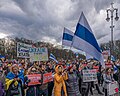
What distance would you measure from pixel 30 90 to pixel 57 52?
80.2 metres

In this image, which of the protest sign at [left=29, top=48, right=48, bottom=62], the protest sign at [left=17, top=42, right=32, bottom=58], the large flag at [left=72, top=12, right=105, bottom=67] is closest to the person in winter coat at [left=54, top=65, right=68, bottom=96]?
the large flag at [left=72, top=12, right=105, bottom=67]

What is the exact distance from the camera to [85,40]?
811cm

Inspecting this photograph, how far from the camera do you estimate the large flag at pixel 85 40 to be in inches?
312

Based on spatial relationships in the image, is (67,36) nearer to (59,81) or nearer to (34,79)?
(59,81)

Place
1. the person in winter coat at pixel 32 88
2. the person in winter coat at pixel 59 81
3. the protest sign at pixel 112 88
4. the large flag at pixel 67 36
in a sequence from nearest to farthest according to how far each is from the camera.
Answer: the person in winter coat at pixel 32 88
the person in winter coat at pixel 59 81
the protest sign at pixel 112 88
the large flag at pixel 67 36

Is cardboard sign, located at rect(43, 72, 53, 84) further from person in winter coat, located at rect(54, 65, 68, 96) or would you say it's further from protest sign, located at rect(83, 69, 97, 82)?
protest sign, located at rect(83, 69, 97, 82)

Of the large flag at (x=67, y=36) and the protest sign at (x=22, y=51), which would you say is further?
the large flag at (x=67, y=36)

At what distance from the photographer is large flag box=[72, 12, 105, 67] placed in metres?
7.93

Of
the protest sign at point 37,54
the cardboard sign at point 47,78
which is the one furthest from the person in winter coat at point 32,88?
the protest sign at point 37,54

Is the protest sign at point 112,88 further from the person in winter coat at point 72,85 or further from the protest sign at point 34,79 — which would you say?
the protest sign at point 34,79

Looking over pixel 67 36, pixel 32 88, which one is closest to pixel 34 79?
pixel 32 88

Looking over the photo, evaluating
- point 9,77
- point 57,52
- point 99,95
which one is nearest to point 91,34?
point 9,77

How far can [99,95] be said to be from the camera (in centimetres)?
1116

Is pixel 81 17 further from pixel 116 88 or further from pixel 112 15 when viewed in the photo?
pixel 112 15
